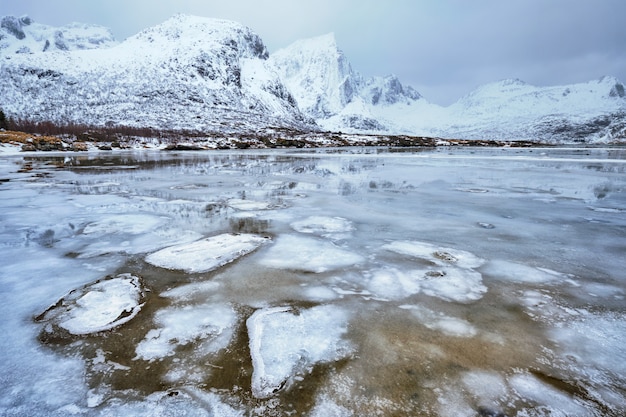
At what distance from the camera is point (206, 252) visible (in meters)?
4.73

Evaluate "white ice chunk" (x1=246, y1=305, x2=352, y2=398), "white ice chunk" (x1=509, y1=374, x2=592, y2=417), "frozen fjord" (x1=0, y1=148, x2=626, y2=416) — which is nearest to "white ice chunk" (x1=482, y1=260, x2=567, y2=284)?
"frozen fjord" (x1=0, y1=148, x2=626, y2=416)

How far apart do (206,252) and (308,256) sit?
56.3 inches

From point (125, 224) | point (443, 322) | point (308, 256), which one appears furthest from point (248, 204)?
point (443, 322)

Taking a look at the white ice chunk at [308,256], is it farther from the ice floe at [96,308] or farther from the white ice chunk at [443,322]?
the ice floe at [96,308]

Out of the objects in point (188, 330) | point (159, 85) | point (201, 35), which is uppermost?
point (201, 35)

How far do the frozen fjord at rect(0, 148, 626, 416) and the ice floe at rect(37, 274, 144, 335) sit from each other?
0.02 metres

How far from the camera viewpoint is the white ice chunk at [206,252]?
14.2ft

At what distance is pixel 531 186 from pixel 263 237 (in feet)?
33.7

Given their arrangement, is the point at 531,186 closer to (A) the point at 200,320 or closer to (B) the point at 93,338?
(A) the point at 200,320

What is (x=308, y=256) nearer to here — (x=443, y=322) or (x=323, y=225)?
(x=323, y=225)

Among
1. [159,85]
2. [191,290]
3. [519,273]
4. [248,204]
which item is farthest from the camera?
[159,85]

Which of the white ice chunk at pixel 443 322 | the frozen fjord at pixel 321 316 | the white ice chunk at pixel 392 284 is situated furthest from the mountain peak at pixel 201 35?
the white ice chunk at pixel 443 322

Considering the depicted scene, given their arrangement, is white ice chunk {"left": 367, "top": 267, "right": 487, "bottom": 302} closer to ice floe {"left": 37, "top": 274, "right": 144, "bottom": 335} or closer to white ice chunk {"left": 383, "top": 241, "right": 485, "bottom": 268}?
white ice chunk {"left": 383, "top": 241, "right": 485, "bottom": 268}

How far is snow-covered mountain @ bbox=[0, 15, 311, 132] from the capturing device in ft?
295
